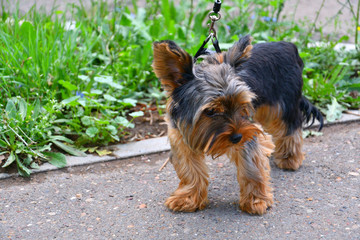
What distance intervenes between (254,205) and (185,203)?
0.55 meters

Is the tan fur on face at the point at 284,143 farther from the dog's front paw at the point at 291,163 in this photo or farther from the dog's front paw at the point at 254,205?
Result: the dog's front paw at the point at 254,205

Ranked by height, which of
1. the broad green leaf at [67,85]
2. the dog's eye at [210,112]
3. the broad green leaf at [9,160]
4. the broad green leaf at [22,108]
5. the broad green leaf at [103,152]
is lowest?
the broad green leaf at [103,152]

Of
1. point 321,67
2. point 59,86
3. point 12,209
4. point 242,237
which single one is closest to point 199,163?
point 242,237

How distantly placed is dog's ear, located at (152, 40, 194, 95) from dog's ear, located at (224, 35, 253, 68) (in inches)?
13.8

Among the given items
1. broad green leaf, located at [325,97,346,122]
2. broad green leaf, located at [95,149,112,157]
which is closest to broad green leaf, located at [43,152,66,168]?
broad green leaf, located at [95,149,112,157]

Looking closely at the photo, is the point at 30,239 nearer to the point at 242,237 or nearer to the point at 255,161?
the point at 242,237

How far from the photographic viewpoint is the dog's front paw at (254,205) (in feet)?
12.6

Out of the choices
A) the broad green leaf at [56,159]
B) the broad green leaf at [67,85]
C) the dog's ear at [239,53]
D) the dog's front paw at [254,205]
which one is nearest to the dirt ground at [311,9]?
the broad green leaf at [67,85]

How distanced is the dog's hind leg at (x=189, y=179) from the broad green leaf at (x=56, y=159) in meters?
1.23

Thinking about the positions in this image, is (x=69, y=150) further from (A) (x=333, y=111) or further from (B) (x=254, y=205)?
(A) (x=333, y=111)

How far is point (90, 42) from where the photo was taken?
611cm

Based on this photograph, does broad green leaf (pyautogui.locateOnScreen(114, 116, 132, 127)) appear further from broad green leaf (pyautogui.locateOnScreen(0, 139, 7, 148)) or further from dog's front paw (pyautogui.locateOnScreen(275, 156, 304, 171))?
dog's front paw (pyautogui.locateOnScreen(275, 156, 304, 171))

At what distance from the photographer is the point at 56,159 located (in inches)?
184

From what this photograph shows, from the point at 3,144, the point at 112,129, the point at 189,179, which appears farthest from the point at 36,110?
the point at 189,179
